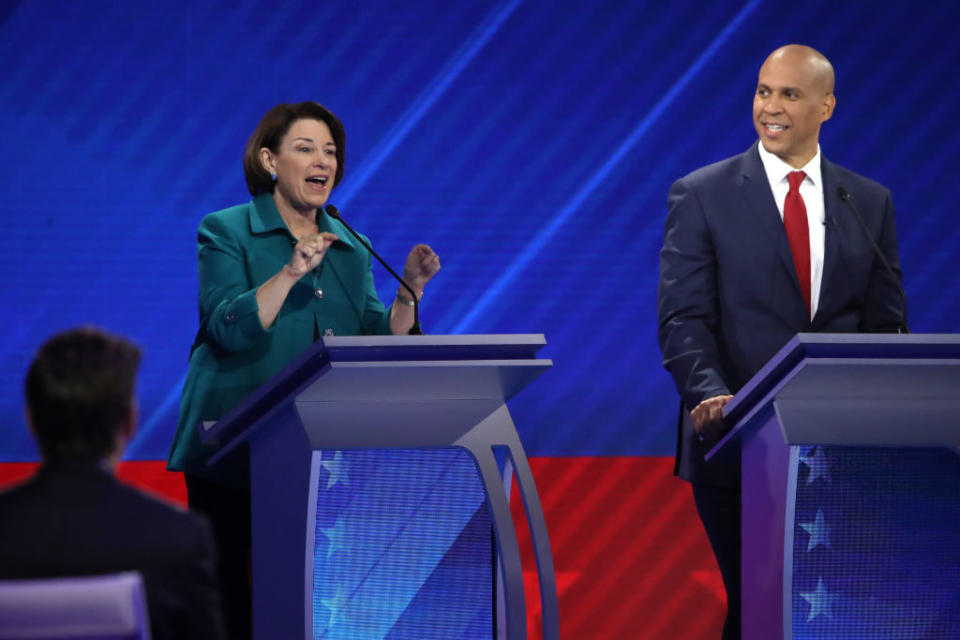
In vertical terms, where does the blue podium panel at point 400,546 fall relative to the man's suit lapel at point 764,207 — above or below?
below

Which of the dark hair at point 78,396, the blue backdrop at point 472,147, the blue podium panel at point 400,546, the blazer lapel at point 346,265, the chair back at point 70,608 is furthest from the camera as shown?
the blue backdrop at point 472,147

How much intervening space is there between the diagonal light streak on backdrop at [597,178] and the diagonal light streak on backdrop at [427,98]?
54cm

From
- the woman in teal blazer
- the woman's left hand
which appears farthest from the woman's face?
the woman's left hand

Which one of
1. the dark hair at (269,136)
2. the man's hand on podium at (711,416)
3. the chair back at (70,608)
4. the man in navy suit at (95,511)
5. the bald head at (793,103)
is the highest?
the bald head at (793,103)

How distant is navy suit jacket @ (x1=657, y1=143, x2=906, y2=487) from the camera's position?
8.47 feet

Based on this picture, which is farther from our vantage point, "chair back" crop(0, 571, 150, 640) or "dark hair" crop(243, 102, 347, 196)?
"dark hair" crop(243, 102, 347, 196)

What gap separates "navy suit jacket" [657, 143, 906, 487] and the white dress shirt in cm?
2

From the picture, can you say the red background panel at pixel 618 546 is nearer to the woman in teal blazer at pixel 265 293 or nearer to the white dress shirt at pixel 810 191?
the woman in teal blazer at pixel 265 293

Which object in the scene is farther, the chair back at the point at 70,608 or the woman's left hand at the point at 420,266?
the woman's left hand at the point at 420,266

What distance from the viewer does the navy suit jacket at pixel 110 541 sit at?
135 centimetres

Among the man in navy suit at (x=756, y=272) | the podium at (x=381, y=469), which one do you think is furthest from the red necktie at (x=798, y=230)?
the podium at (x=381, y=469)

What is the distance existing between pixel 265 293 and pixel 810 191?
1149 mm

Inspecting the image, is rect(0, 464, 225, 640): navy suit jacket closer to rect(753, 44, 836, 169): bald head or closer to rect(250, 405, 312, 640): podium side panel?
rect(250, 405, 312, 640): podium side panel

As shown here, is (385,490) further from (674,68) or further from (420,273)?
(674,68)
